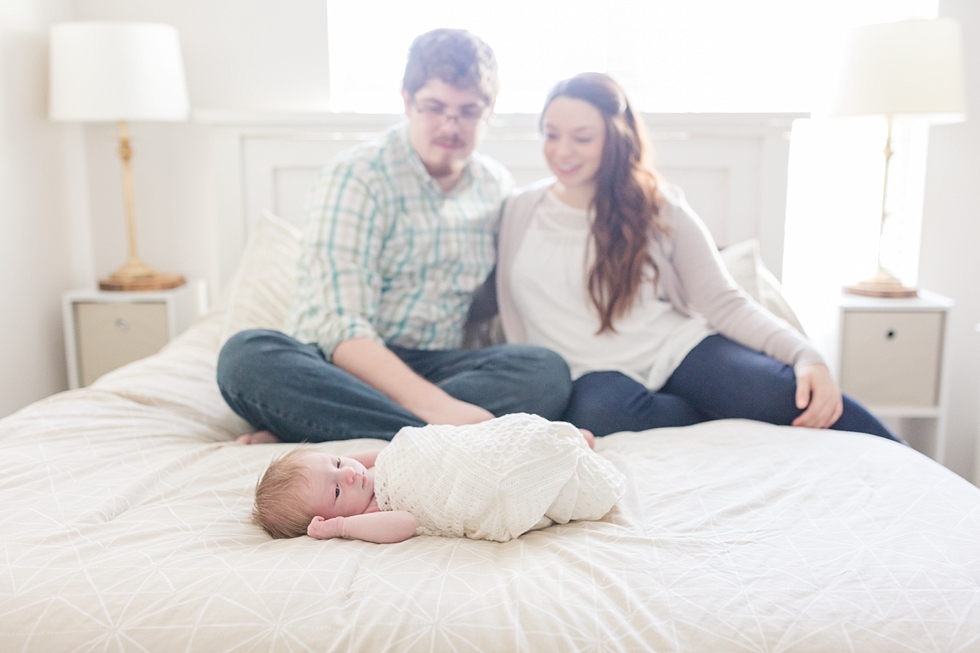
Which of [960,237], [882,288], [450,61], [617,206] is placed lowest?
[882,288]

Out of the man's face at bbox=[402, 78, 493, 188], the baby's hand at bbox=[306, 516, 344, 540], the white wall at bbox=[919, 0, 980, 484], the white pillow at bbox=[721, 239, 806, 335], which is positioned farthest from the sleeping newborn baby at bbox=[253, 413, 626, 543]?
the white wall at bbox=[919, 0, 980, 484]

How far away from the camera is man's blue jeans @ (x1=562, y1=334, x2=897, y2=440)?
1504 millimetres

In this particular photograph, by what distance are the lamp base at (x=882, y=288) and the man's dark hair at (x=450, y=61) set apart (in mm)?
1206

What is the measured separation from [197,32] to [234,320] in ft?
3.40

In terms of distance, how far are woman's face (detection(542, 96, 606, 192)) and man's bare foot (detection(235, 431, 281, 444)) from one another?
2.57 feet

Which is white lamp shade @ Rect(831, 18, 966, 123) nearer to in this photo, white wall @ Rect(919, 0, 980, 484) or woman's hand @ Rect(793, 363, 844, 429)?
white wall @ Rect(919, 0, 980, 484)

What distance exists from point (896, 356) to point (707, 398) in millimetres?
838

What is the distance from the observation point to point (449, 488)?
3.45 feet

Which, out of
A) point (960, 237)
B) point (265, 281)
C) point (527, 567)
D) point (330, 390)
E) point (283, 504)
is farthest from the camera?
point (960, 237)

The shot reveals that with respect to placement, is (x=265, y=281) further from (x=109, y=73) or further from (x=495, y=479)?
(x=495, y=479)

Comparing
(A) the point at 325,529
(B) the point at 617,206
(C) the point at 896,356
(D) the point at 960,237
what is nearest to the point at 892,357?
(C) the point at 896,356

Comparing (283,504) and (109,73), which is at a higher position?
(109,73)

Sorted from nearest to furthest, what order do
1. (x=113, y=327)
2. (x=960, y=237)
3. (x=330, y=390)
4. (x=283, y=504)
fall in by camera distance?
(x=283, y=504) < (x=330, y=390) < (x=113, y=327) < (x=960, y=237)

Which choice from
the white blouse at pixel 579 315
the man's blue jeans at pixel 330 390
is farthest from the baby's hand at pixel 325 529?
the white blouse at pixel 579 315
